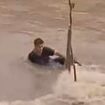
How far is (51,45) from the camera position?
1050 centimetres

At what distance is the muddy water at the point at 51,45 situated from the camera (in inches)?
324

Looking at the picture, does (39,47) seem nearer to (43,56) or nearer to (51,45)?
(43,56)

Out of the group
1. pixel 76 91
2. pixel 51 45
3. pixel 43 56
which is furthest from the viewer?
pixel 51 45

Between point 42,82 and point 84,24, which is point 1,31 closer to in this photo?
point 84,24

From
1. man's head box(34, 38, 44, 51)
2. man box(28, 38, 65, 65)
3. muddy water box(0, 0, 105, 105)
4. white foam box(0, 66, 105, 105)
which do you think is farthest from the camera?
man box(28, 38, 65, 65)

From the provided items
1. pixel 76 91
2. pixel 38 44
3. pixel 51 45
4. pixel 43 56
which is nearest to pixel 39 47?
pixel 38 44

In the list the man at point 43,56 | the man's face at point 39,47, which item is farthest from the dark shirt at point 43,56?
the man's face at point 39,47

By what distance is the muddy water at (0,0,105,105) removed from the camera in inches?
324

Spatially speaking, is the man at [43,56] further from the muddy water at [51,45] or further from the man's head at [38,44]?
the muddy water at [51,45]

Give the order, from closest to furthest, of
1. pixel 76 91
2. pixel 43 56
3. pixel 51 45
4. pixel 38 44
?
pixel 76 91
pixel 38 44
pixel 43 56
pixel 51 45

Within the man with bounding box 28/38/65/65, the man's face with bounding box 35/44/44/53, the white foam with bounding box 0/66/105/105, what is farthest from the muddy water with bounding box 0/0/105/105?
the man's face with bounding box 35/44/44/53

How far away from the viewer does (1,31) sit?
1130cm

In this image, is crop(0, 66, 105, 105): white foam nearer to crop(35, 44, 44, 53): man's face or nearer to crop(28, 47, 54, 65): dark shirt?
A: crop(28, 47, 54, 65): dark shirt

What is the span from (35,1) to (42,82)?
543 centimetres
